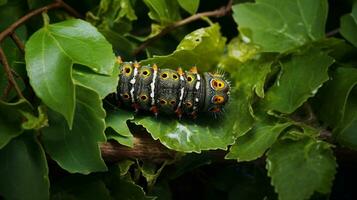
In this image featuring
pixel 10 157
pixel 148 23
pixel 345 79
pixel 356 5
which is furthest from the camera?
pixel 148 23

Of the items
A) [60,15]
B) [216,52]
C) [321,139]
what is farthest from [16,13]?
[321,139]

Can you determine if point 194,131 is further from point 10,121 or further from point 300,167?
point 10,121

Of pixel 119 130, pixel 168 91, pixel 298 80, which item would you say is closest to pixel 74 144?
pixel 119 130

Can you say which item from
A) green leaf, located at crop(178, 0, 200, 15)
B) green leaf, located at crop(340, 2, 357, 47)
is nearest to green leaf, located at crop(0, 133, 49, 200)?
green leaf, located at crop(178, 0, 200, 15)

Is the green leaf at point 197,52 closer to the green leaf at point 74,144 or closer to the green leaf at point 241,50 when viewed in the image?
the green leaf at point 241,50

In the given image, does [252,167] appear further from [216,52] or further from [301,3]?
[301,3]
